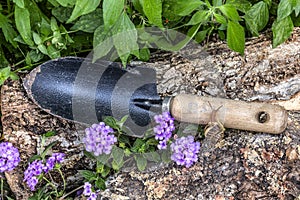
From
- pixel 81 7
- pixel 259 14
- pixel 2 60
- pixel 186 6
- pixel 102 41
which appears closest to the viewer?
pixel 81 7

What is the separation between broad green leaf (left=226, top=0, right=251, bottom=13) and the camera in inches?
65.2

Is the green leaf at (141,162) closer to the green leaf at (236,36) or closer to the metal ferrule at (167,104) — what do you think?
the metal ferrule at (167,104)

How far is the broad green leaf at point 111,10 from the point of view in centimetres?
142

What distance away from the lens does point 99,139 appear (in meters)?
1.51

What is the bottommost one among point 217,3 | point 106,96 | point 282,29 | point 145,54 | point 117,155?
point 117,155

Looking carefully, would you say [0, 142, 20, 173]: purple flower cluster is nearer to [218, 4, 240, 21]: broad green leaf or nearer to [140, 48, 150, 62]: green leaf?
[140, 48, 150, 62]: green leaf

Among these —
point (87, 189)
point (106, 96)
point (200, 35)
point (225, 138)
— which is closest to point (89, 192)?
point (87, 189)

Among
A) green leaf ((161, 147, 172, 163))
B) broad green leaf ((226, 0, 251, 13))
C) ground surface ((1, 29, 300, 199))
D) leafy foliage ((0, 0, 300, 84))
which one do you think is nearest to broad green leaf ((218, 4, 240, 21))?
leafy foliage ((0, 0, 300, 84))

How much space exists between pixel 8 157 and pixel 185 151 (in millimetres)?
564

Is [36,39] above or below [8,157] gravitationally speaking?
above

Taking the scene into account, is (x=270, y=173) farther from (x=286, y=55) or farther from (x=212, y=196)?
A: (x=286, y=55)

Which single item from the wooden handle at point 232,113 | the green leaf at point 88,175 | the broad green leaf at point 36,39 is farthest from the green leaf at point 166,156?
the broad green leaf at point 36,39

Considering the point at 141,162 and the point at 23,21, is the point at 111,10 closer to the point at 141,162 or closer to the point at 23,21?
the point at 23,21

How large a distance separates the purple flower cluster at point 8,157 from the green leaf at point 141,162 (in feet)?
1.26
